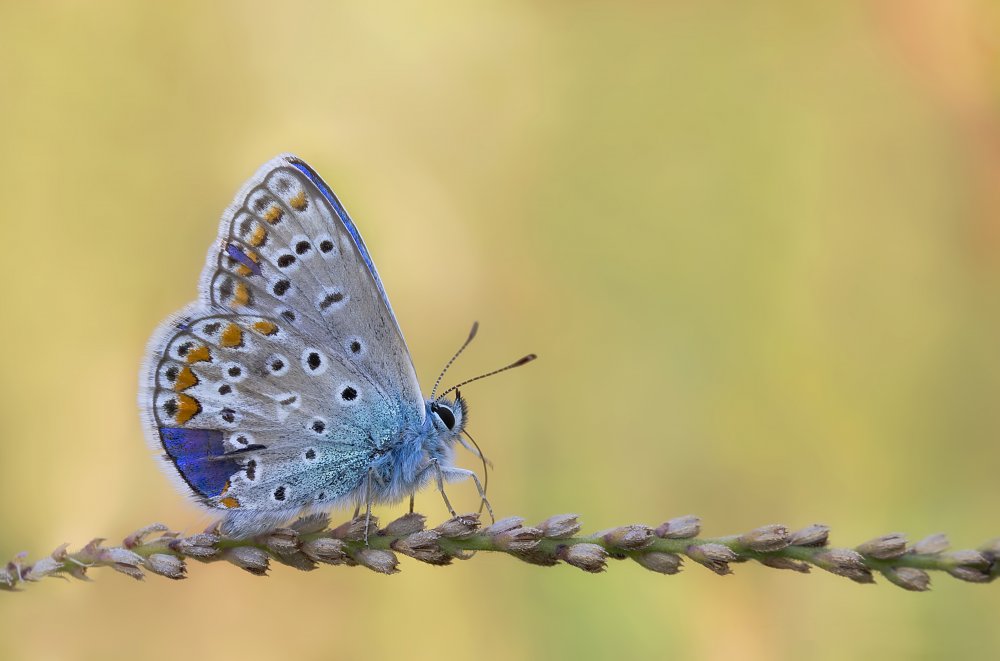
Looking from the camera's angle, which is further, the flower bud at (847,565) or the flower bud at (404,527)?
the flower bud at (404,527)

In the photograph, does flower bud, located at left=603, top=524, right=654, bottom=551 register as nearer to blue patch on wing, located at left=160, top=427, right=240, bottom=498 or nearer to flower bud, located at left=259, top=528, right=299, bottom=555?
flower bud, located at left=259, top=528, right=299, bottom=555

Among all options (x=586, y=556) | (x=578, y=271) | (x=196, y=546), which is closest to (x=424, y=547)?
(x=586, y=556)

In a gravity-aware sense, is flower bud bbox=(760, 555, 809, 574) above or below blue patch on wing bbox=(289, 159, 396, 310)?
below

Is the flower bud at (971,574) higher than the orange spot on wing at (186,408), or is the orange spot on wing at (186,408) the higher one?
the orange spot on wing at (186,408)

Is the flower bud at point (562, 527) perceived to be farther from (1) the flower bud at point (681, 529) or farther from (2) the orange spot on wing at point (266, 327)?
(2) the orange spot on wing at point (266, 327)

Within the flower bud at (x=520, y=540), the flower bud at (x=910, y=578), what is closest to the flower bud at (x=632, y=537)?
the flower bud at (x=520, y=540)

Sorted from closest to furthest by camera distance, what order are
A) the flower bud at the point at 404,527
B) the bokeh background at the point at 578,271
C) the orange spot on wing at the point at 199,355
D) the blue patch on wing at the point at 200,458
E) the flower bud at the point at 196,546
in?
the flower bud at the point at 196,546 → the flower bud at the point at 404,527 → the blue patch on wing at the point at 200,458 → the orange spot on wing at the point at 199,355 → the bokeh background at the point at 578,271

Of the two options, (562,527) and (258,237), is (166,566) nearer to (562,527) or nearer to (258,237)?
(562,527)

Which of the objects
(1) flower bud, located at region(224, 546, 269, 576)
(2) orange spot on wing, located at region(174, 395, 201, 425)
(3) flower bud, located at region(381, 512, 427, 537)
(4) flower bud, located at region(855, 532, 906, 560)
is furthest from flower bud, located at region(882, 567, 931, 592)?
(2) orange spot on wing, located at region(174, 395, 201, 425)
